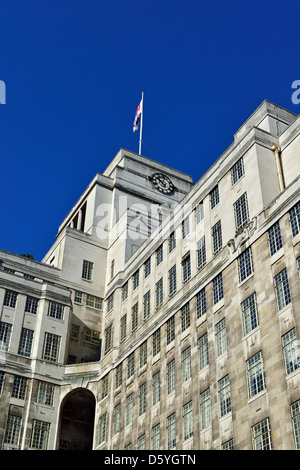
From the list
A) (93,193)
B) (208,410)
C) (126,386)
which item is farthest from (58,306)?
(208,410)

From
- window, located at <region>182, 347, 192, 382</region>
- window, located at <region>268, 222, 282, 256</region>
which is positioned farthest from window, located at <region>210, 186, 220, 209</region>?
window, located at <region>182, 347, 192, 382</region>

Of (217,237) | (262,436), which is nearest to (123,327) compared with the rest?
(217,237)

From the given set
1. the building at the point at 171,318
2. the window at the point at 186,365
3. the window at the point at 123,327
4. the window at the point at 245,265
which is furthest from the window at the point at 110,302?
the window at the point at 245,265

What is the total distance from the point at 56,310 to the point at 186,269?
58.7 ft

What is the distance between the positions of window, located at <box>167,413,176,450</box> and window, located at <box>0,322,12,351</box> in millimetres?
20393

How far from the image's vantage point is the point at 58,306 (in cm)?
6944

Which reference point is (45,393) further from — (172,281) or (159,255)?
(159,255)

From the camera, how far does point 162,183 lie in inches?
3450

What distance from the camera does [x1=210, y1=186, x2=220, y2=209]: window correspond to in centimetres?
5709

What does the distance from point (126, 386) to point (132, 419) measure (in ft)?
13.6

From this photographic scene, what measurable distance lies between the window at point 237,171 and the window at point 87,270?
86.4 ft

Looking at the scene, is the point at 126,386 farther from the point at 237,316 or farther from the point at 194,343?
the point at 237,316

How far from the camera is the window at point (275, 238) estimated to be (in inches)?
1825
